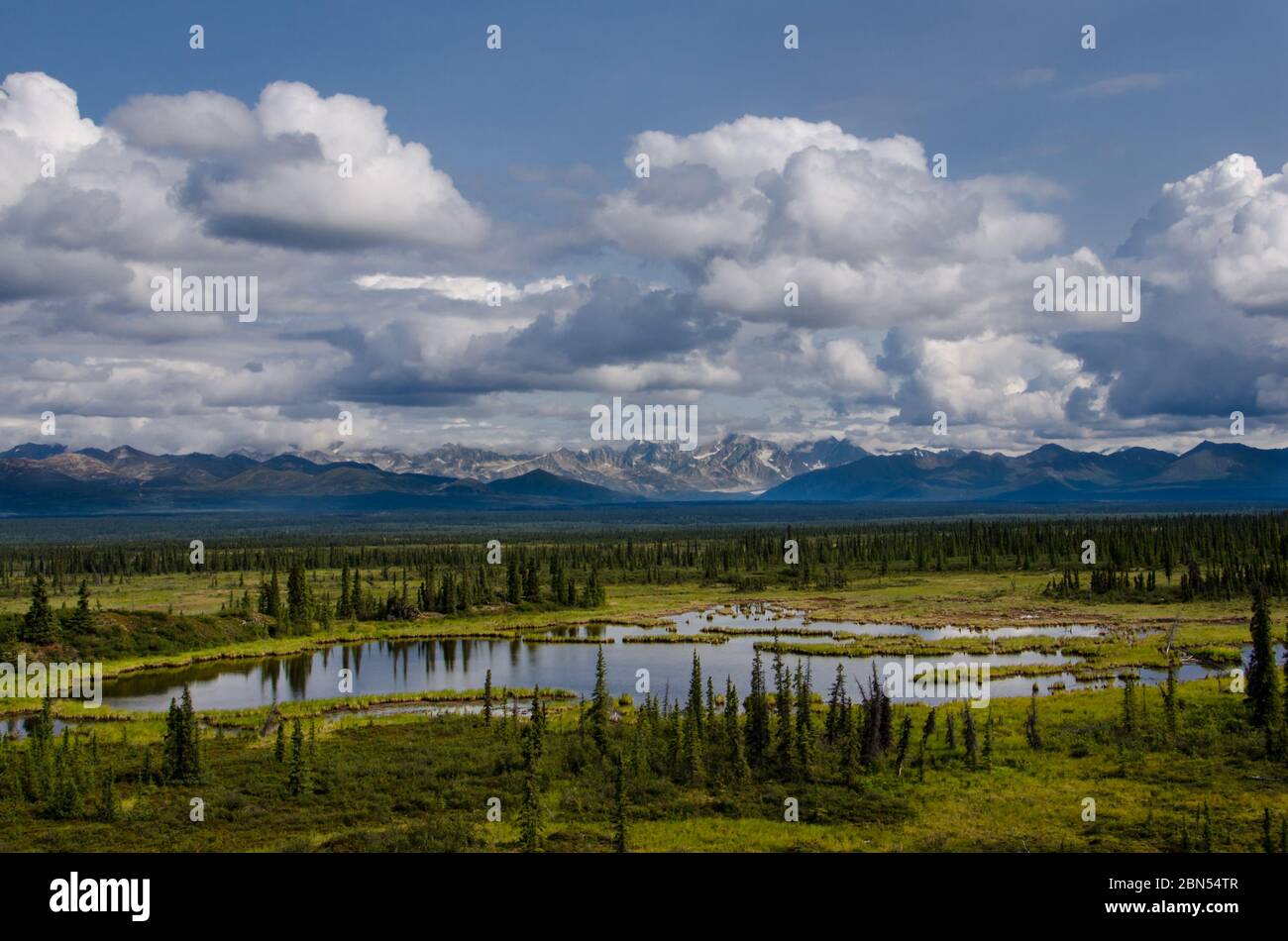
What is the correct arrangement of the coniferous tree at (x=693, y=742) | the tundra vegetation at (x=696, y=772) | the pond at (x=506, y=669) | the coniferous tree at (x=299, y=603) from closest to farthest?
1. the tundra vegetation at (x=696, y=772)
2. the coniferous tree at (x=693, y=742)
3. the pond at (x=506, y=669)
4. the coniferous tree at (x=299, y=603)

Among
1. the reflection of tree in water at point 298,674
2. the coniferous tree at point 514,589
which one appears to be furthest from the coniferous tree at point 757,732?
the coniferous tree at point 514,589

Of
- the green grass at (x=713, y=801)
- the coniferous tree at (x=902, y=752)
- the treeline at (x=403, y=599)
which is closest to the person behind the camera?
the green grass at (x=713, y=801)

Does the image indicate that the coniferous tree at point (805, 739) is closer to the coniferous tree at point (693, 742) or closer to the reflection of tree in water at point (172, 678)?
the coniferous tree at point (693, 742)

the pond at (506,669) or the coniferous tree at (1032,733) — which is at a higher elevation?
the coniferous tree at (1032,733)

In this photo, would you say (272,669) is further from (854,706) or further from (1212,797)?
(1212,797)

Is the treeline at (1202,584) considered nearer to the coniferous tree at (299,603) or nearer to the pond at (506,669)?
the pond at (506,669)

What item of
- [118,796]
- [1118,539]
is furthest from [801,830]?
[1118,539]

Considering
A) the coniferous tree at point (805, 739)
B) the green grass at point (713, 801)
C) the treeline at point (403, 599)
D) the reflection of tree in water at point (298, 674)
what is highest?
the coniferous tree at point (805, 739)

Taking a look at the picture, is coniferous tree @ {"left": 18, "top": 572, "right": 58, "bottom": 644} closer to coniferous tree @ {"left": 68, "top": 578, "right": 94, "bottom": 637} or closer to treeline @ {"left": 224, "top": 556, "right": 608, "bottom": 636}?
coniferous tree @ {"left": 68, "top": 578, "right": 94, "bottom": 637}

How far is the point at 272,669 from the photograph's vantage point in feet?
284

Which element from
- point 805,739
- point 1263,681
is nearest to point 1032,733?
point 1263,681

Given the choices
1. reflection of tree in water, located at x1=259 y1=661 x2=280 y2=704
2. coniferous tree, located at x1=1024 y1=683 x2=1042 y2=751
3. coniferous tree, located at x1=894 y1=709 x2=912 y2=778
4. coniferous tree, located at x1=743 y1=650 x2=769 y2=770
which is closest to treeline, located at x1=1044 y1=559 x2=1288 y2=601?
coniferous tree, located at x1=1024 y1=683 x2=1042 y2=751

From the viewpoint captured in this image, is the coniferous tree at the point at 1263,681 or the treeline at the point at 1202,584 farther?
the treeline at the point at 1202,584
